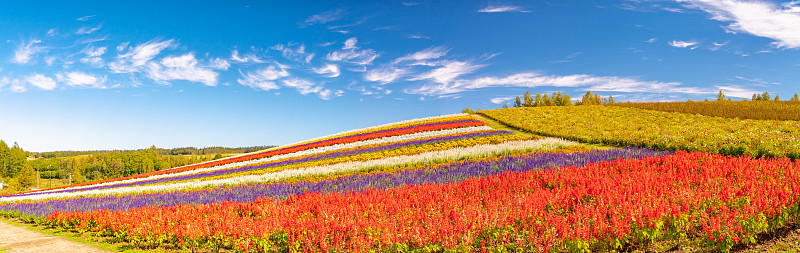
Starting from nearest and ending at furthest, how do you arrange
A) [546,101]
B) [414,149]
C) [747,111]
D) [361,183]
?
1. [361,183]
2. [414,149]
3. [747,111]
4. [546,101]

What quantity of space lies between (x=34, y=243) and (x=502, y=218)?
9808 mm

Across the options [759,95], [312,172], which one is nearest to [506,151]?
[312,172]

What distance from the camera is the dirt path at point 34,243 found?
7477 mm

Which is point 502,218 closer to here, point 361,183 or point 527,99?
point 361,183

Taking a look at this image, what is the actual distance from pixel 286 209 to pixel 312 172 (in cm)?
909

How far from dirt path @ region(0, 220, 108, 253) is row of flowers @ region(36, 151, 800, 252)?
0.62 meters

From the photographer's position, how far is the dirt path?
748cm

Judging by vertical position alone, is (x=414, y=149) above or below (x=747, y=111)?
below

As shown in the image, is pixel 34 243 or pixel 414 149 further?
pixel 414 149

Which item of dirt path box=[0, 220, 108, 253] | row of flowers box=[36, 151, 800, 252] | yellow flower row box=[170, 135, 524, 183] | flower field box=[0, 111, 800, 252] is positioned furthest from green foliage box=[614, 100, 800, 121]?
dirt path box=[0, 220, 108, 253]

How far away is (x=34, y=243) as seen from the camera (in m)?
8.15

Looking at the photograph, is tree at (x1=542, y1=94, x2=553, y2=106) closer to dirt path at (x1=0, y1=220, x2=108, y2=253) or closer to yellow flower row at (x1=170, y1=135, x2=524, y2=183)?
yellow flower row at (x1=170, y1=135, x2=524, y2=183)

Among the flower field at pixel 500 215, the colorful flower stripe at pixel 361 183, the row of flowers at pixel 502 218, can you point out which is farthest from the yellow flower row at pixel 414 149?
the row of flowers at pixel 502 218

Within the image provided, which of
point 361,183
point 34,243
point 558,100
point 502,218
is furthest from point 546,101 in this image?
point 34,243
